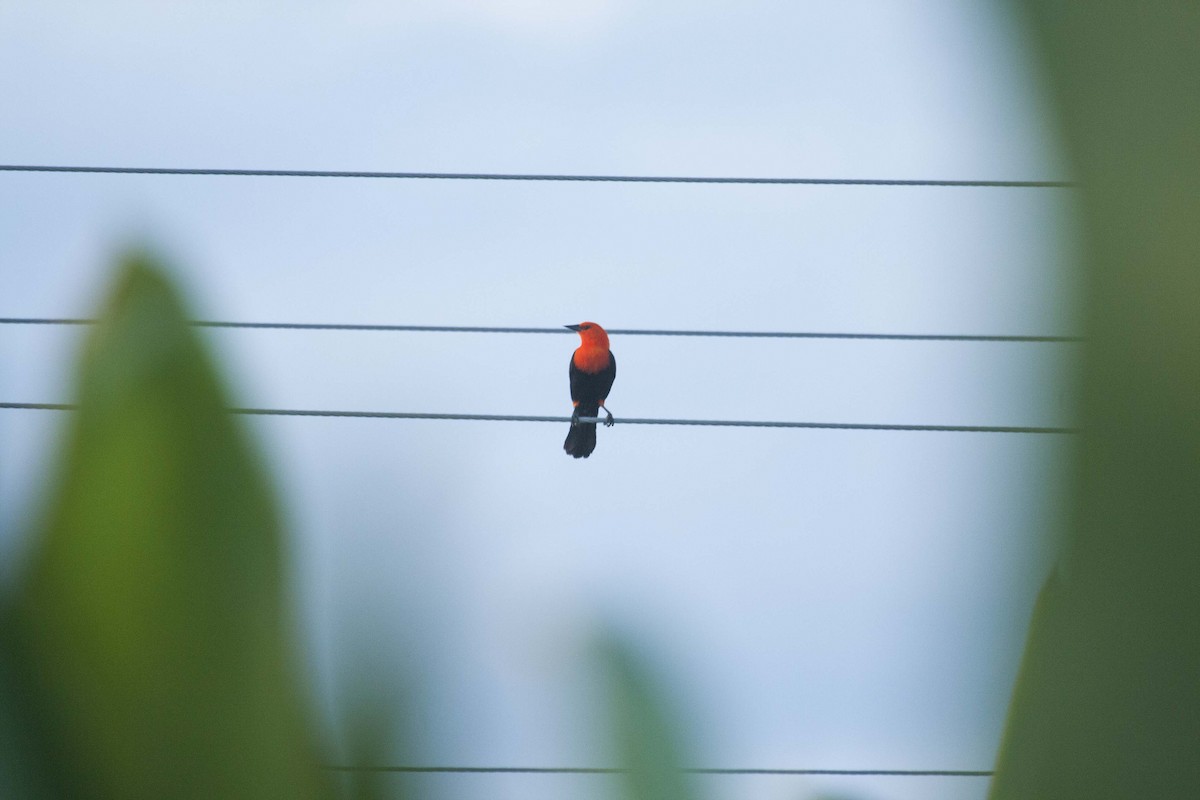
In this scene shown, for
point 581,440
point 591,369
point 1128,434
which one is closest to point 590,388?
point 591,369

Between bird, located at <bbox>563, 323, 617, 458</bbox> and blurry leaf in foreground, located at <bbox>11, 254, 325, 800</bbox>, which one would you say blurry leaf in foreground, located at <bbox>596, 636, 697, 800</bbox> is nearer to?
blurry leaf in foreground, located at <bbox>11, 254, 325, 800</bbox>

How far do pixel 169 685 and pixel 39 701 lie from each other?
5cm

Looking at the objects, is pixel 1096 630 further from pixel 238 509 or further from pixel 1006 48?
pixel 238 509

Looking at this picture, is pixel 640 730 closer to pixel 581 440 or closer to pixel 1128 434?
pixel 1128 434

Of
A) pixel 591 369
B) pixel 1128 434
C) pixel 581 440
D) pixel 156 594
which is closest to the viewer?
pixel 1128 434

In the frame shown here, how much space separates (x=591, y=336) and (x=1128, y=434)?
2.03 meters

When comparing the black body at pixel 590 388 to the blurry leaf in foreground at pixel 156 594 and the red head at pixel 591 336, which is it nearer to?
the red head at pixel 591 336

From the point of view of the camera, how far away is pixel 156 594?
0.39 metres

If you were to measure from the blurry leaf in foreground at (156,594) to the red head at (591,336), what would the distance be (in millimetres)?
1864

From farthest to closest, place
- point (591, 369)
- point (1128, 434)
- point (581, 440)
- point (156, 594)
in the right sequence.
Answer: point (591, 369) → point (581, 440) → point (156, 594) → point (1128, 434)

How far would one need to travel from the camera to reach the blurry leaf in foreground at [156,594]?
367 millimetres

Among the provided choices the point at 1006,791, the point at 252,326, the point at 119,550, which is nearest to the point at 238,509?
the point at 119,550

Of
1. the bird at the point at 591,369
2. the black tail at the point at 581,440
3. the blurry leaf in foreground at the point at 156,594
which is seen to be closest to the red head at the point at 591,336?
the bird at the point at 591,369

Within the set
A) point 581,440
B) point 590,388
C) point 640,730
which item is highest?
point 590,388
